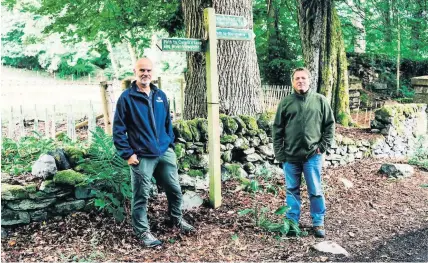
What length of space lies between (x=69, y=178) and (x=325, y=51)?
770cm

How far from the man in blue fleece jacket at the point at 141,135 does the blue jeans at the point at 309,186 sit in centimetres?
151

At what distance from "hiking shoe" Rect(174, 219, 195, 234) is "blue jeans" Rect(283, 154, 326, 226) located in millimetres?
1171

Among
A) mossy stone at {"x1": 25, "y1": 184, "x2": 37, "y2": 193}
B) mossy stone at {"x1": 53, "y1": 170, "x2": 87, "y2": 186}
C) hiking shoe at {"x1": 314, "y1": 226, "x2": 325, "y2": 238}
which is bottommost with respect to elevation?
hiking shoe at {"x1": 314, "y1": 226, "x2": 325, "y2": 238}

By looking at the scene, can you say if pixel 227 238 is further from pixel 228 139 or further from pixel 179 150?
pixel 228 139

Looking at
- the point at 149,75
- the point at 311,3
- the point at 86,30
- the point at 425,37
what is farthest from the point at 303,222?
the point at 425,37

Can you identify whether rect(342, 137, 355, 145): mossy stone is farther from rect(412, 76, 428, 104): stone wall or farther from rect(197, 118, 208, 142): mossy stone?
rect(412, 76, 428, 104): stone wall

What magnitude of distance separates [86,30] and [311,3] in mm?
5826

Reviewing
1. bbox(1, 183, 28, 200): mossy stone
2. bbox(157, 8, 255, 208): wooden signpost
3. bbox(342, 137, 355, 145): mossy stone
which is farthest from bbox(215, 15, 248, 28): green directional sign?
bbox(342, 137, 355, 145): mossy stone

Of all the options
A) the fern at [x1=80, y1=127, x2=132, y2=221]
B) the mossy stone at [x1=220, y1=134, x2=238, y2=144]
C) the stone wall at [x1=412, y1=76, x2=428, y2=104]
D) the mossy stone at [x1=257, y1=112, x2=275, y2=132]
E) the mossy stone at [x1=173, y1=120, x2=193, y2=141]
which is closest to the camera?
the fern at [x1=80, y1=127, x2=132, y2=221]

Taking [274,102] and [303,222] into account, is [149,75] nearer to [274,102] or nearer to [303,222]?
[303,222]

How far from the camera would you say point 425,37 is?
17.8 meters

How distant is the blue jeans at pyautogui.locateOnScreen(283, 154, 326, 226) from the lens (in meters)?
4.49

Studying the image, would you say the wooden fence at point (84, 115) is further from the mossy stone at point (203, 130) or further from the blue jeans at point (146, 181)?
the mossy stone at point (203, 130)

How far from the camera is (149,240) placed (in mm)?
4051
